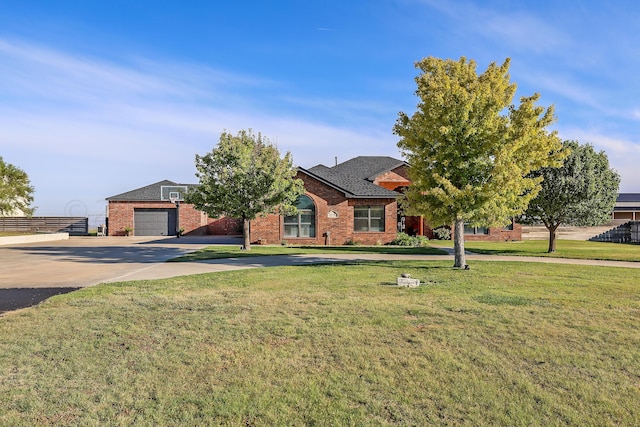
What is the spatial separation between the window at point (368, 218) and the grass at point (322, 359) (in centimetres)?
1868

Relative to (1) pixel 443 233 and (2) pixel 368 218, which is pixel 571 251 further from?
(2) pixel 368 218

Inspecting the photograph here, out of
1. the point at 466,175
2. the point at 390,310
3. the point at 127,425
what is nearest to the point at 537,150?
the point at 466,175

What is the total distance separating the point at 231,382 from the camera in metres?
4.77

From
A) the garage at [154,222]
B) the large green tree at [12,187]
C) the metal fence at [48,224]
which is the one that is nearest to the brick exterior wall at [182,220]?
the garage at [154,222]

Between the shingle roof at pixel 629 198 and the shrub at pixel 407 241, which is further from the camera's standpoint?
the shingle roof at pixel 629 198

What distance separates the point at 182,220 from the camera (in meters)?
40.2

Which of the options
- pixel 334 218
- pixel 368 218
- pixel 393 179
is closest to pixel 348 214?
pixel 334 218

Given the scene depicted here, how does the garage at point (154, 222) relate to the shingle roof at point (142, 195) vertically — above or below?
below

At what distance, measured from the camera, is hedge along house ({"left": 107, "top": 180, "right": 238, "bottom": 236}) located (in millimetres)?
39344

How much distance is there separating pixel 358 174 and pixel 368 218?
7438mm

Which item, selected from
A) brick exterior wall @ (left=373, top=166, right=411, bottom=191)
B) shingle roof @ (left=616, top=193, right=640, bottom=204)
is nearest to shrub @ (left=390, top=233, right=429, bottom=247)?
brick exterior wall @ (left=373, top=166, right=411, bottom=191)

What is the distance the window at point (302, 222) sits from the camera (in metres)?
28.0

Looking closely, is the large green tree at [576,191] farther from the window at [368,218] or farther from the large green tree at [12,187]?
the large green tree at [12,187]

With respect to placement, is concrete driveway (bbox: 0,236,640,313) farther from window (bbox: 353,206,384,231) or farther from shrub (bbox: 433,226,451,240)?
shrub (bbox: 433,226,451,240)
